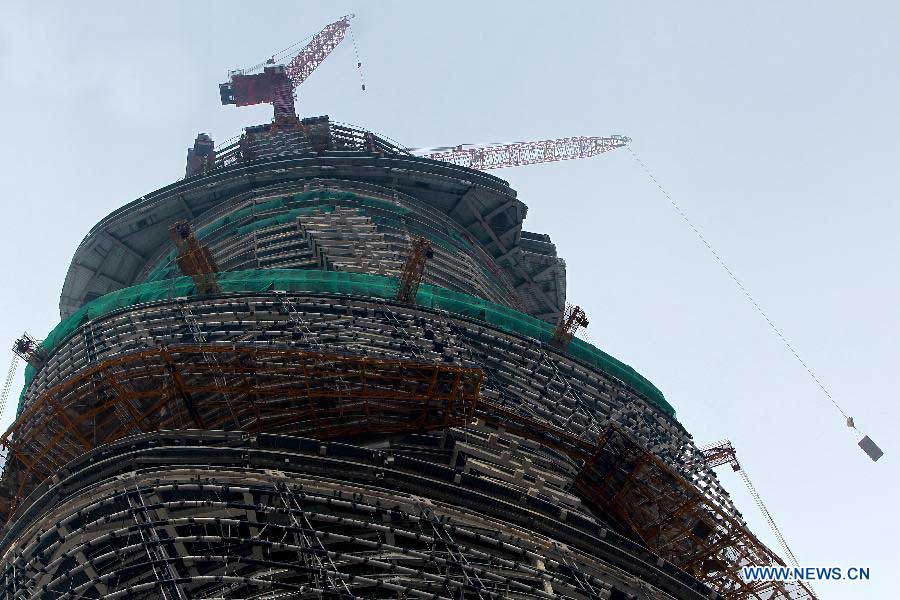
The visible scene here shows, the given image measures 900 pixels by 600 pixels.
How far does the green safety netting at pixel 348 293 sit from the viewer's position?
58688 mm

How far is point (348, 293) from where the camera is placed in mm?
57594

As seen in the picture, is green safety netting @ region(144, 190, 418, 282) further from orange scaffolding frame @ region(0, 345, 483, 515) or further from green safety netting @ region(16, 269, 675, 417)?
orange scaffolding frame @ region(0, 345, 483, 515)

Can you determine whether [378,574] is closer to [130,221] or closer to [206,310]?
[206,310]

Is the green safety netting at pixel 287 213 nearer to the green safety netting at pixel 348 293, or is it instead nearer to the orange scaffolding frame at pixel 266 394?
the green safety netting at pixel 348 293

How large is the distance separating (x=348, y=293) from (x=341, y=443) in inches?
614

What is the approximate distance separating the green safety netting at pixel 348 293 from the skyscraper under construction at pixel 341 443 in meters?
0.15

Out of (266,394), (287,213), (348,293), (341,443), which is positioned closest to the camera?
(341,443)

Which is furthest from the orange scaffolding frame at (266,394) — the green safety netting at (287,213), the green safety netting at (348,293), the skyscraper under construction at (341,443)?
the green safety netting at (287,213)

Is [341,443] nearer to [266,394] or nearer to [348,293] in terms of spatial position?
[266,394]

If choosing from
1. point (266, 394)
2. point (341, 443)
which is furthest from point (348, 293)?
point (341, 443)

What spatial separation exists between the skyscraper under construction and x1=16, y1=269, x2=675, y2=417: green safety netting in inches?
5.8

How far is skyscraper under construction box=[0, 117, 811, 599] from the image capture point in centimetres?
3800

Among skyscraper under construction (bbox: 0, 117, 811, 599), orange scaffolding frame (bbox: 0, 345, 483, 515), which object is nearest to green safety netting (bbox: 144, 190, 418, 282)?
skyscraper under construction (bbox: 0, 117, 811, 599)

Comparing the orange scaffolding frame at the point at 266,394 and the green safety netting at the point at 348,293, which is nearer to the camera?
the orange scaffolding frame at the point at 266,394
